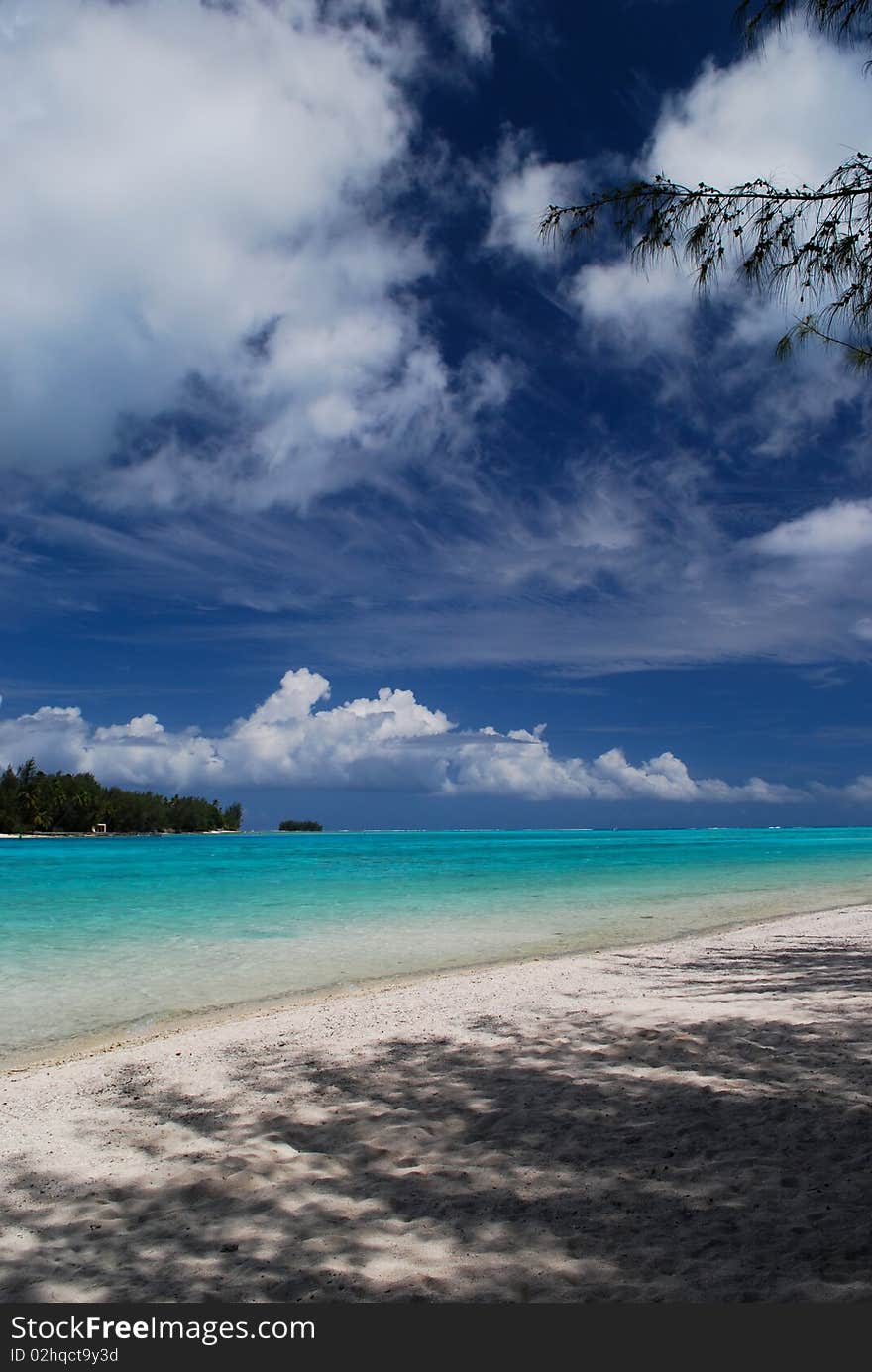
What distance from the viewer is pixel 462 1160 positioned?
4734 millimetres

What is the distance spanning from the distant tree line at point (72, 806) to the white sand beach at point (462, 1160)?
136 meters

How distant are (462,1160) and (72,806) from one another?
5817 inches

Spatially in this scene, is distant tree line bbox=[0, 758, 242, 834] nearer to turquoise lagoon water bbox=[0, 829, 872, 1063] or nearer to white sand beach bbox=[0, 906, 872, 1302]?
turquoise lagoon water bbox=[0, 829, 872, 1063]

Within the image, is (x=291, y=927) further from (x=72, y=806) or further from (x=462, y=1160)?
(x=72, y=806)

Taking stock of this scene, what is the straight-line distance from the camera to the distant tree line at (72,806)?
420ft

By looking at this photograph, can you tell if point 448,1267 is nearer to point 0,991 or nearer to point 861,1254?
point 861,1254

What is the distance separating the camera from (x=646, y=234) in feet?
19.4

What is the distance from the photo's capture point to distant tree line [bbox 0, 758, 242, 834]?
128 meters

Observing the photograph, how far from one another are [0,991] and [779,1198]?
1176cm

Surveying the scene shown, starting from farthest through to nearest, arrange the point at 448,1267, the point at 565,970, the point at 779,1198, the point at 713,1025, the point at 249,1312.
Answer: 1. the point at 565,970
2. the point at 713,1025
3. the point at 779,1198
4. the point at 448,1267
5. the point at 249,1312

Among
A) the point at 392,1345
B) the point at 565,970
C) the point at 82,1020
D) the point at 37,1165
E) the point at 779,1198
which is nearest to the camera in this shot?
A: the point at 392,1345

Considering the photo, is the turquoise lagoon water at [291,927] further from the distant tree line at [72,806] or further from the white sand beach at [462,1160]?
the distant tree line at [72,806]

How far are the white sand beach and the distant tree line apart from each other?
448 feet

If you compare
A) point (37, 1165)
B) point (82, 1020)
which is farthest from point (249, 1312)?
point (82, 1020)
